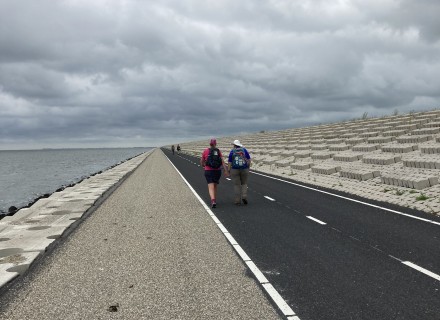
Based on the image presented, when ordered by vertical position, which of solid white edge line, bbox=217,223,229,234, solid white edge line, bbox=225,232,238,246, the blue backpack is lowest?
solid white edge line, bbox=217,223,229,234

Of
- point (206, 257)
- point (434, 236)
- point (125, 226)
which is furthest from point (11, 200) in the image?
point (434, 236)

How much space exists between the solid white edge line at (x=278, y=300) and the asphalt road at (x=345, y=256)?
8cm

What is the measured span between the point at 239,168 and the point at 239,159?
0.33m

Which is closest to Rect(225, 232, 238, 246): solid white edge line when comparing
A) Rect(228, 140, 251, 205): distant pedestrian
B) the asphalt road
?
the asphalt road

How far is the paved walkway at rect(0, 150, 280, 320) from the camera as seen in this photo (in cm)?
507

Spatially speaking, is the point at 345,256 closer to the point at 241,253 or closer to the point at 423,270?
the point at 423,270

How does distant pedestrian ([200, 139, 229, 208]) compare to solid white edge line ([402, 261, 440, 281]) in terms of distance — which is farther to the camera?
distant pedestrian ([200, 139, 229, 208])

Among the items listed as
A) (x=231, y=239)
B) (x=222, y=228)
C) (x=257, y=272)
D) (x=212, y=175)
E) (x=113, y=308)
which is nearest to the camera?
(x=113, y=308)

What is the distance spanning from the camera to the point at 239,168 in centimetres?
1387

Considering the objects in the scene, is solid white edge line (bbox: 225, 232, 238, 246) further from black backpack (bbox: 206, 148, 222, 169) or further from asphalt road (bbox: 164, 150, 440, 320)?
black backpack (bbox: 206, 148, 222, 169)

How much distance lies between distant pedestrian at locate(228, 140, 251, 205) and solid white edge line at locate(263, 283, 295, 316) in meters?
8.12

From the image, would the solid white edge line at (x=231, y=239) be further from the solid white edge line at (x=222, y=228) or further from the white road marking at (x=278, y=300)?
the white road marking at (x=278, y=300)

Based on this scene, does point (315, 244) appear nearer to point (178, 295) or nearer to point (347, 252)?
point (347, 252)

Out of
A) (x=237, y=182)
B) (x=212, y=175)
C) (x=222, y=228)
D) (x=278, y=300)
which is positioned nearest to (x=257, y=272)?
(x=278, y=300)
